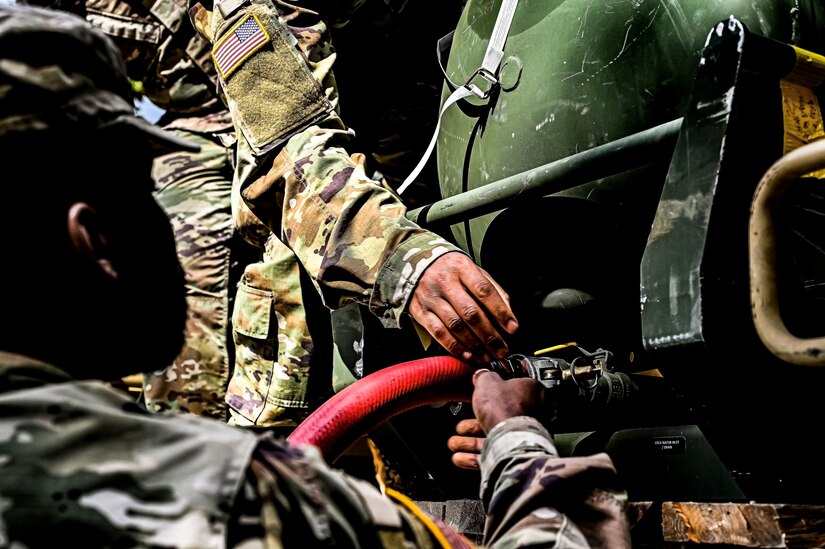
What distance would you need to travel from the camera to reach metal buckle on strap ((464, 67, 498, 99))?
193 centimetres

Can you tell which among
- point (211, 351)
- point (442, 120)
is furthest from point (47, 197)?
point (211, 351)

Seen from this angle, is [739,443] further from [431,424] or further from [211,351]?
[211,351]

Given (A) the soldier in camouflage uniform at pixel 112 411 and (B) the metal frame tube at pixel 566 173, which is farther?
(B) the metal frame tube at pixel 566 173

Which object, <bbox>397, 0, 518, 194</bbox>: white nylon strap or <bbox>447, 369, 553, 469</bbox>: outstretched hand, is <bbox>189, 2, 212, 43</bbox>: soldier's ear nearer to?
<bbox>397, 0, 518, 194</bbox>: white nylon strap

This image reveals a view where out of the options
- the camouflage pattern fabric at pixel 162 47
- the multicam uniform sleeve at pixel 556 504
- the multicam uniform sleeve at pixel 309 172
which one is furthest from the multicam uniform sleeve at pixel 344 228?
the camouflage pattern fabric at pixel 162 47

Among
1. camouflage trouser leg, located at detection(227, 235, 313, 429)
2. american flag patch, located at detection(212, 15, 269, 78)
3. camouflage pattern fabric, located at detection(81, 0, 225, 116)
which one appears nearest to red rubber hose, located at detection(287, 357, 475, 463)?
camouflage trouser leg, located at detection(227, 235, 313, 429)

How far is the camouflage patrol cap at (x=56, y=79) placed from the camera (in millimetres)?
968

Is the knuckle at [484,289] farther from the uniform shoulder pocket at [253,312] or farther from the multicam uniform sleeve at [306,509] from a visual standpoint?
the uniform shoulder pocket at [253,312]

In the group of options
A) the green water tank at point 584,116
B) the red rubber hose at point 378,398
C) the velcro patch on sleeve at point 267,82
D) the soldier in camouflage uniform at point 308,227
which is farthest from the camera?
the velcro patch on sleeve at point 267,82

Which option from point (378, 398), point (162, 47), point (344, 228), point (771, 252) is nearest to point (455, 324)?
point (378, 398)

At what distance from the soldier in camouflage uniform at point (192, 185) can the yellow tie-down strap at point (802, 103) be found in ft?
5.76

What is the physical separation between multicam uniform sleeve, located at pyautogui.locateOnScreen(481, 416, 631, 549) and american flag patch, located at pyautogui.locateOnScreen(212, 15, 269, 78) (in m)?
1.59

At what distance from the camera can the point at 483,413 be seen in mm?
1420

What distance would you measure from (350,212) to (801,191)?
105cm
